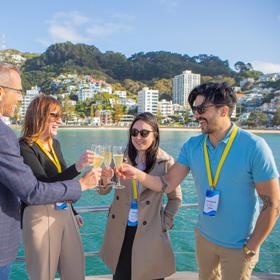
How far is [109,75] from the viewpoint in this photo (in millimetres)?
165250

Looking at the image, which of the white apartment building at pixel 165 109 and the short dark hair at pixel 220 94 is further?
the white apartment building at pixel 165 109

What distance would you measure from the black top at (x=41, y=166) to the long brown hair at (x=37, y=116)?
0.08m

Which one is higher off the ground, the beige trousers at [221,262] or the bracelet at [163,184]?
the bracelet at [163,184]

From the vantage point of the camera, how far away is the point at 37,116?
7.10 feet

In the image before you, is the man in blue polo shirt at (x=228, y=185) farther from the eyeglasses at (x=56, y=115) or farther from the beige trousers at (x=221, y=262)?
the eyeglasses at (x=56, y=115)

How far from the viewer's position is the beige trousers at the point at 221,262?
6.37 ft

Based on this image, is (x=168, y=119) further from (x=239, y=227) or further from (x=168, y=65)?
(x=239, y=227)

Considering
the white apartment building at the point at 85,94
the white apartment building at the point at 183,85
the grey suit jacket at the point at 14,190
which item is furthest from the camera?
the white apartment building at the point at 183,85

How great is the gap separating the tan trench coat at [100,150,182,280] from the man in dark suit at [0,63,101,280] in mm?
568

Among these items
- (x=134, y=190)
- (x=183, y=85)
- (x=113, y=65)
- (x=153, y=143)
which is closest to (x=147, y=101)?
(x=183, y=85)

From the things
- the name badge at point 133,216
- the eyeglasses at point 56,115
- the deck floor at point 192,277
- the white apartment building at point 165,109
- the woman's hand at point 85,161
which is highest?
the white apartment building at point 165,109

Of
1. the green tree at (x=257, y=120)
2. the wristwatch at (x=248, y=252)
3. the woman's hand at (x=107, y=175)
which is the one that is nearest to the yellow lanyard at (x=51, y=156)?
the woman's hand at (x=107, y=175)

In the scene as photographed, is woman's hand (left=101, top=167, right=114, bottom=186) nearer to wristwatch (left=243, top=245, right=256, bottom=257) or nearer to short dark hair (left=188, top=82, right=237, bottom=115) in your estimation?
short dark hair (left=188, top=82, right=237, bottom=115)

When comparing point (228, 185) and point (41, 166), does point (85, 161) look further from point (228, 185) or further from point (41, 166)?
point (228, 185)
